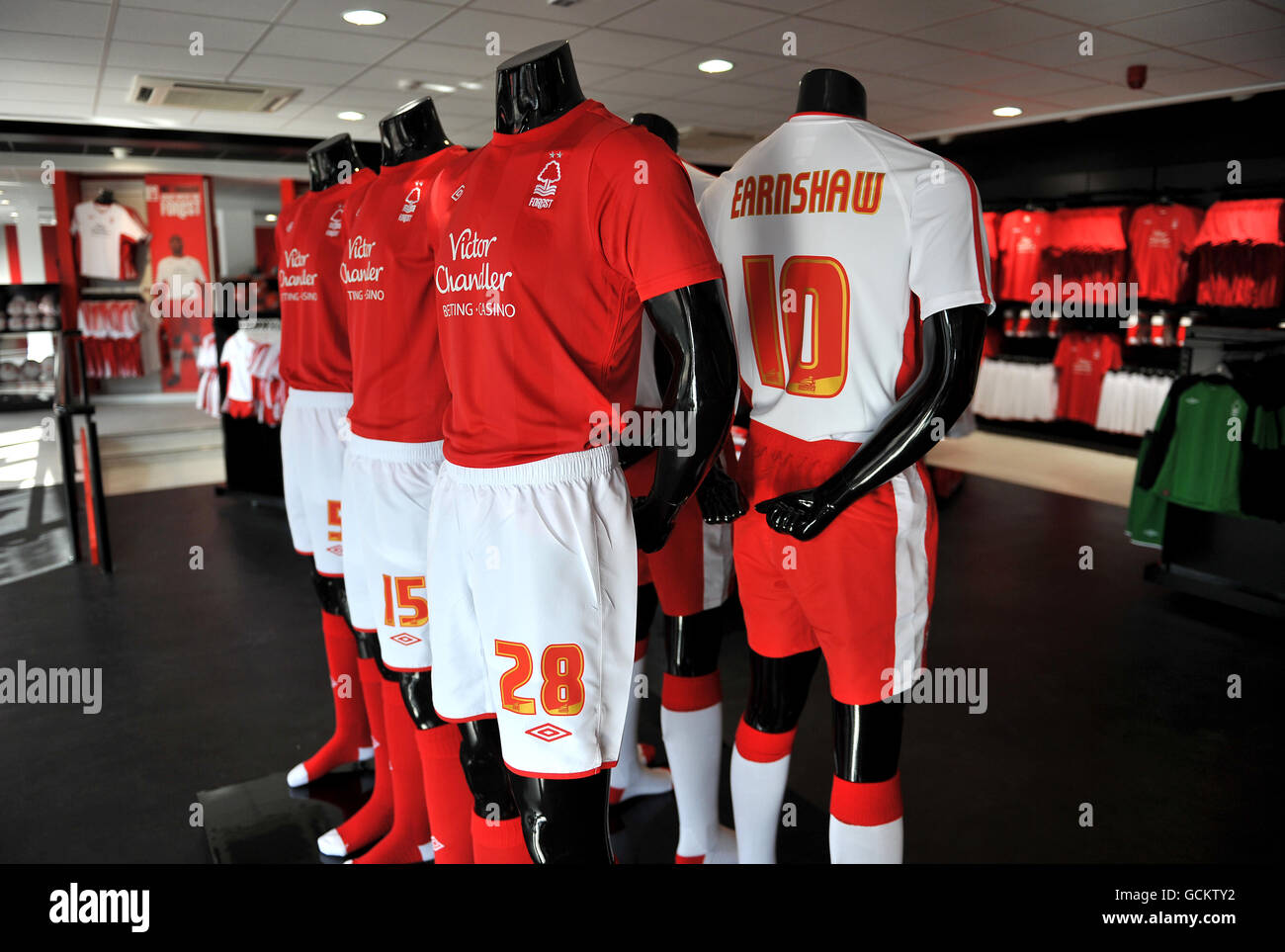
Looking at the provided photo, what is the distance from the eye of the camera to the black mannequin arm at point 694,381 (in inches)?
52.0

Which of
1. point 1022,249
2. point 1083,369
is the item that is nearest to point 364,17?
point 1022,249

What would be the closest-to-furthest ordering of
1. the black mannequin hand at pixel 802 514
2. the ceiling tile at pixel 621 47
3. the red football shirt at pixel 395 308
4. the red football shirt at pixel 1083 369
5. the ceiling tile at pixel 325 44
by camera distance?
the black mannequin hand at pixel 802 514
the red football shirt at pixel 395 308
the ceiling tile at pixel 325 44
the ceiling tile at pixel 621 47
the red football shirt at pixel 1083 369

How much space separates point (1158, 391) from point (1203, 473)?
330 centimetres

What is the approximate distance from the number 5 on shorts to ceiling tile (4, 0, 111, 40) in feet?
14.5

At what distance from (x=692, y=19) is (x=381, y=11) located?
1500 millimetres

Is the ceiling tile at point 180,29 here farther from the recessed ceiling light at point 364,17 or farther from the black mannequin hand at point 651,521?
the black mannequin hand at point 651,521

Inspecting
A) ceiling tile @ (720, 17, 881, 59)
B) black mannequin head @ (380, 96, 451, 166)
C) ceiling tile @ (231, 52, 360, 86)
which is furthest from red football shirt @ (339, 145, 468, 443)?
ceiling tile @ (231, 52, 360, 86)

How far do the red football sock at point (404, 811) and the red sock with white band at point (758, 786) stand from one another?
2.45 ft

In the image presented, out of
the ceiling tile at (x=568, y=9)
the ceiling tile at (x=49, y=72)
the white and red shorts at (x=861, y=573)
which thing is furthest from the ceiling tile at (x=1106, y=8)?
the ceiling tile at (x=49, y=72)

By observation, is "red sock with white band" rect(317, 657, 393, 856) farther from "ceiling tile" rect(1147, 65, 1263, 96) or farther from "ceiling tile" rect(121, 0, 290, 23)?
"ceiling tile" rect(1147, 65, 1263, 96)

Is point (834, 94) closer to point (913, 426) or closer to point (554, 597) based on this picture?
point (913, 426)

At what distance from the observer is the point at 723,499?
5.38ft

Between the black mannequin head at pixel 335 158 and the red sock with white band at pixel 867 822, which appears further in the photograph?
the black mannequin head at pixel 335 158

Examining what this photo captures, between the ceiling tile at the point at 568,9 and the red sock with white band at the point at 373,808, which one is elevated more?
the ceiling tile at the point at 568,9
